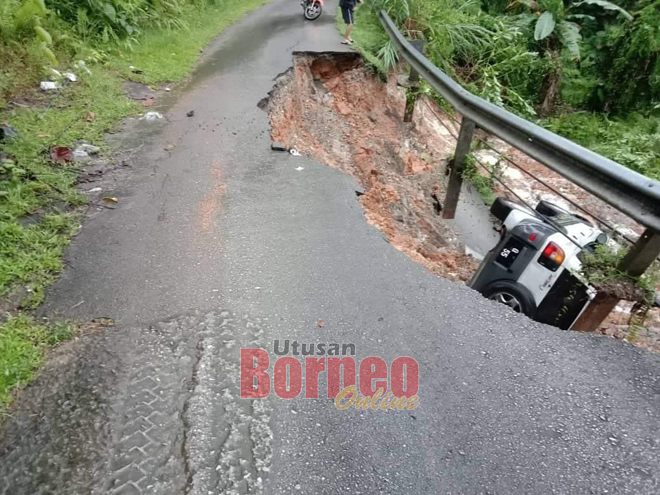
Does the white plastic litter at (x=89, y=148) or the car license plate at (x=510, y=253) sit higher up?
the white plastic litter at (x=89, y=148)

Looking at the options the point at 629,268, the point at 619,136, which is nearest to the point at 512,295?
the point at 629,268

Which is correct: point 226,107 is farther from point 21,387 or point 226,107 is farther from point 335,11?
point 335,11

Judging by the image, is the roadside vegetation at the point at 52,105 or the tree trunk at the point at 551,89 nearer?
the roadside vegetation at the point at 52,105

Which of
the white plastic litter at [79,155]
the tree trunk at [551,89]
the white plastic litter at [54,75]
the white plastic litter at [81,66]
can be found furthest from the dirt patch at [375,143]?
the tree trunk at [551,89]

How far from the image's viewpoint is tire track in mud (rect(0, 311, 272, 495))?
168 cm

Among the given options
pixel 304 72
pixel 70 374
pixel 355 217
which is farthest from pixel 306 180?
pixel 304 72

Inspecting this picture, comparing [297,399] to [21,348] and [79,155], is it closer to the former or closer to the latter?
[21,348]

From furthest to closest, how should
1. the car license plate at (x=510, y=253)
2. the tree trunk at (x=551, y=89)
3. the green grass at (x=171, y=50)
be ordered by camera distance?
the tree trunk at (x=551, y=89)
the green grass at (x=171, y=50)
the car license plate at (x=510, y=253)

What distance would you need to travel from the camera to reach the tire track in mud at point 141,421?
5.50 ft

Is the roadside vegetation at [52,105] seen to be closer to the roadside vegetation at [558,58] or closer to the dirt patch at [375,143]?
the dirt patch at [375,143]

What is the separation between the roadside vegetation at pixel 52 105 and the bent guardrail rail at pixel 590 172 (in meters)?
3.42

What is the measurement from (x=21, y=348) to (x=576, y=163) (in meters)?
3.64

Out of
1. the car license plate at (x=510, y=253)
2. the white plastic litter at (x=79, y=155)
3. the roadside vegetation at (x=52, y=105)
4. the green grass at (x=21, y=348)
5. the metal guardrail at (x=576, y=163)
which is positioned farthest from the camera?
the white plastic litter at (x=79, y=155)

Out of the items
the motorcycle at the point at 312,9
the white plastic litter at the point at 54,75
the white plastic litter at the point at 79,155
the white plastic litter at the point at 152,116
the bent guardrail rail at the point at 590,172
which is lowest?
the white plastic litter at the point at 79,155
